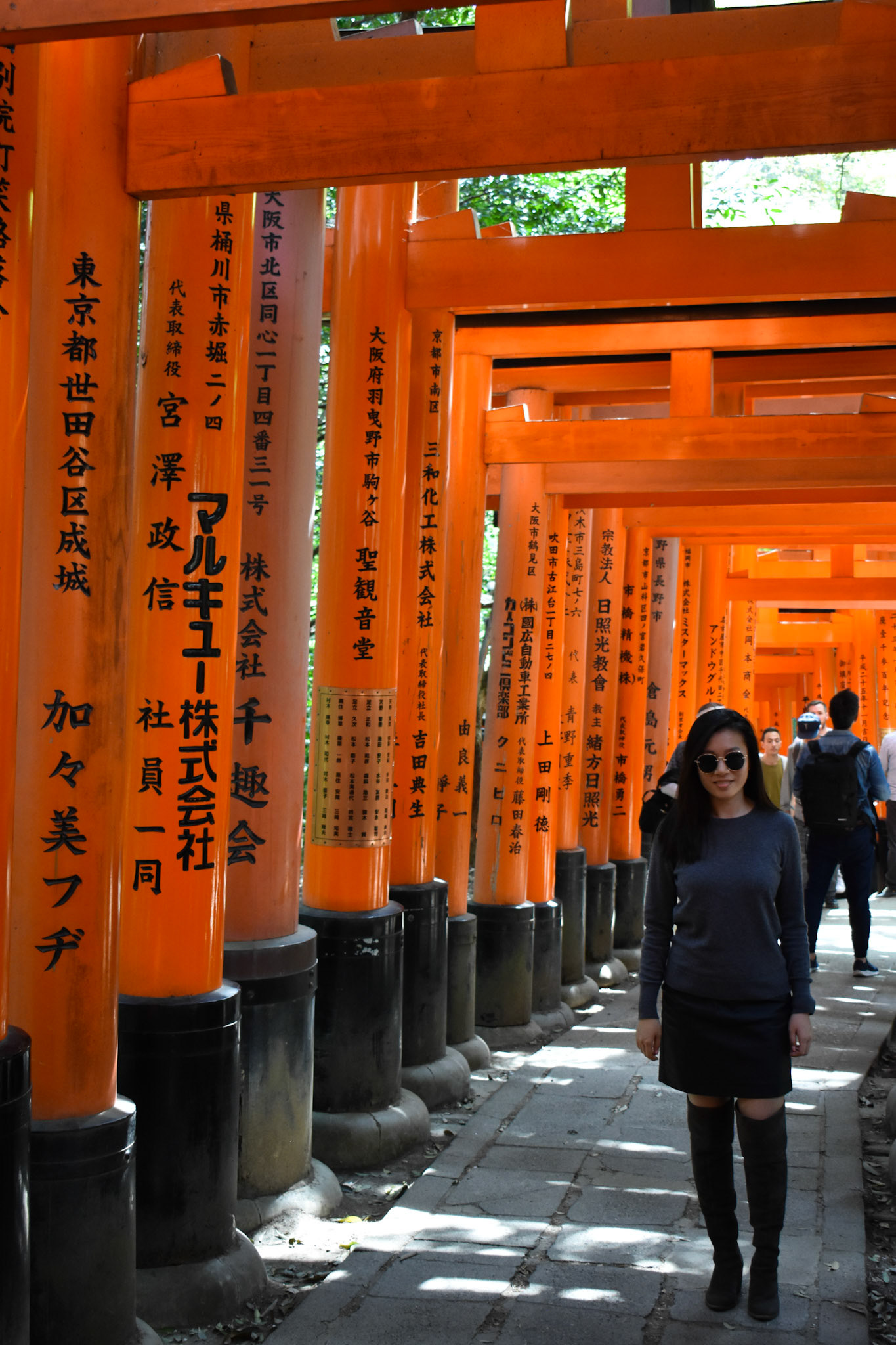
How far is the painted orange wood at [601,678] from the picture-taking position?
1016cm

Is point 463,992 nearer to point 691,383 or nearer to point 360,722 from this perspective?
point 360,722

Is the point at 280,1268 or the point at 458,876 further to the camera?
the point at 458,876

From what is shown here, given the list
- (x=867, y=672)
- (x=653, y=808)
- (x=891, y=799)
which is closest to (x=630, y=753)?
(x=891, y=799)

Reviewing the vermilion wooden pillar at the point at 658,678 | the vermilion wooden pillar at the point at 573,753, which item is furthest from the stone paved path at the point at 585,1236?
the vermilion wooden pillar at the point at 658,678

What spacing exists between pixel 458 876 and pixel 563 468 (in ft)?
8.08

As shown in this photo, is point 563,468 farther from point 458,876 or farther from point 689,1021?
point 689,1021

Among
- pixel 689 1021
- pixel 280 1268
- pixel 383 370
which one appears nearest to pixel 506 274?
pixel 383 370

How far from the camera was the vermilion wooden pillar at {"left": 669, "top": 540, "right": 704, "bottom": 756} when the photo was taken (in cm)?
1306

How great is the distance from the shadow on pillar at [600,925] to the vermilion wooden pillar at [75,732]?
6.82 m

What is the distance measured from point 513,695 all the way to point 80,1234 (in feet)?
16.9

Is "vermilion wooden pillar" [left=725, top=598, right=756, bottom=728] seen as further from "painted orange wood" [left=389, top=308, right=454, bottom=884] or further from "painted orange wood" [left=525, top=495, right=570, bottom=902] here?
"painted orange wood" [left=389, top=308, right=454, bottom=884]

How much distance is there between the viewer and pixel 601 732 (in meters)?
10.4

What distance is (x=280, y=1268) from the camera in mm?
4328

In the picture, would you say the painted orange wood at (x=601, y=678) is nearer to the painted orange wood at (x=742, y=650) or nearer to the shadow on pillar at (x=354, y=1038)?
the shadow on pillar at (x=354, y=1038)
